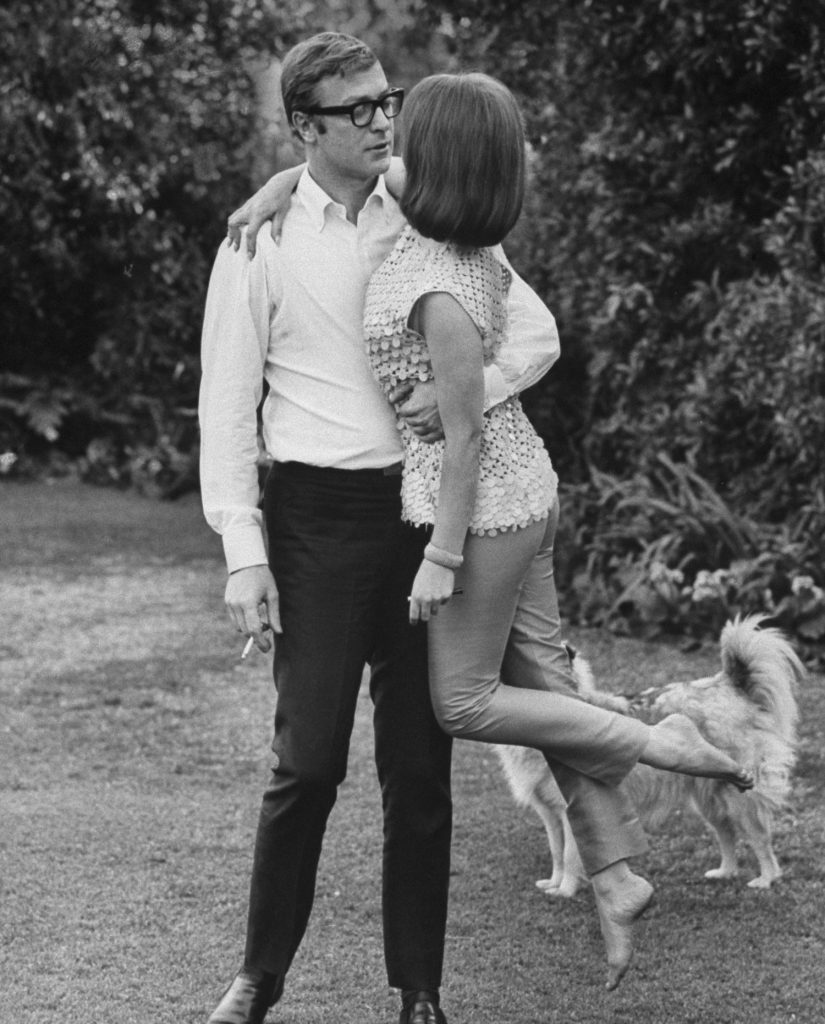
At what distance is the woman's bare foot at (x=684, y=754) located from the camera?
3600mm

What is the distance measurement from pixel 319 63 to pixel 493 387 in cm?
74

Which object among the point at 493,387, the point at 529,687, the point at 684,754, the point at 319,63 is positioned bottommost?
the point at 684,754

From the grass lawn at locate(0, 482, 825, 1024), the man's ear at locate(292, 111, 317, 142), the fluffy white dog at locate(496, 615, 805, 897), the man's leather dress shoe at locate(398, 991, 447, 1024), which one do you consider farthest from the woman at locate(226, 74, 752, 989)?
the fluffy white dog at locate(496, 615, 805, 897)

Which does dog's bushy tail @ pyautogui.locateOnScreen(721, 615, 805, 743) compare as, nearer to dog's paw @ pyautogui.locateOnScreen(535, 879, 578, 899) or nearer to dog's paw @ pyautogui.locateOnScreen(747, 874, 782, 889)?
dog's paw @ pyautogui.locateOnScreen(747, 874, 782, 889)

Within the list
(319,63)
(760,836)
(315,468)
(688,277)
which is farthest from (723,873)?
(688,277)

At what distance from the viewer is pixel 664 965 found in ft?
13.6

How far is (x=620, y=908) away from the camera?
11.5 ft

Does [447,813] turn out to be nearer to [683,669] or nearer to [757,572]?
[683,669]

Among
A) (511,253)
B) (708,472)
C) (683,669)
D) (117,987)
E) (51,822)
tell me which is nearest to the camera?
(117,987)

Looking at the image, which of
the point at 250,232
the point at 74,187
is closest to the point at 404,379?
the point at 250,232

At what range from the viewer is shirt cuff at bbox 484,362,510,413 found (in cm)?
336

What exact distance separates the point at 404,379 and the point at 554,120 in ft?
19.6

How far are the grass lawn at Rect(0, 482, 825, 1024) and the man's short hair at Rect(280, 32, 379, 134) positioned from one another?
6.87 feet

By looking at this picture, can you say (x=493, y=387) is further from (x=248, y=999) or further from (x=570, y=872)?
(x=570, y=872)
